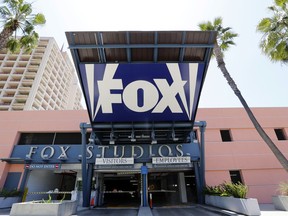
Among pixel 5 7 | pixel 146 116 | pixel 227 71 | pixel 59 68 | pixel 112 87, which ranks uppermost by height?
pixel 59 68

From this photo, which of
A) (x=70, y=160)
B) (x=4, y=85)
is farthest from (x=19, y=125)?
(x=4, y=85)

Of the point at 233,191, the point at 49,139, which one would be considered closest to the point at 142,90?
the point at 233,191

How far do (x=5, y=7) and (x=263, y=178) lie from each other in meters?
24.6

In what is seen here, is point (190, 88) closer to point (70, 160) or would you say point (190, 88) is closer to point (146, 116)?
point (146, 116)

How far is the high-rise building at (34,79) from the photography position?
45938mm

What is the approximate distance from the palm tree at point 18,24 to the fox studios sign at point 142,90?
6.59m

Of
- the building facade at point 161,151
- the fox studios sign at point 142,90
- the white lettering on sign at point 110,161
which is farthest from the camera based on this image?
the building facade at point 161,151

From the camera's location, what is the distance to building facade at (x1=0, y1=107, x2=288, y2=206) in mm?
15891

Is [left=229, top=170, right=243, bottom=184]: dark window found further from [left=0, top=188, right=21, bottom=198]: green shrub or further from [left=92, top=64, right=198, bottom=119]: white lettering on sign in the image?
[left=0, top=188, right=21, bottom=198]: green shrub

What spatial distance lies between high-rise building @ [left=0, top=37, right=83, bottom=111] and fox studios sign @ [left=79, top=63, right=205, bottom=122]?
42116mm

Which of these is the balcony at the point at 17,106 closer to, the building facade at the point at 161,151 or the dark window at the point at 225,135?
the building facade at the point at 161,151

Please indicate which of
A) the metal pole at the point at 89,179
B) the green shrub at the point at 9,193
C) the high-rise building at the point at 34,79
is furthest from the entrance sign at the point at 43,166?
the high-rise building at the point at 34,79

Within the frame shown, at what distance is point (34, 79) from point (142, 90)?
162 ft

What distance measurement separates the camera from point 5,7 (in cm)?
1232
